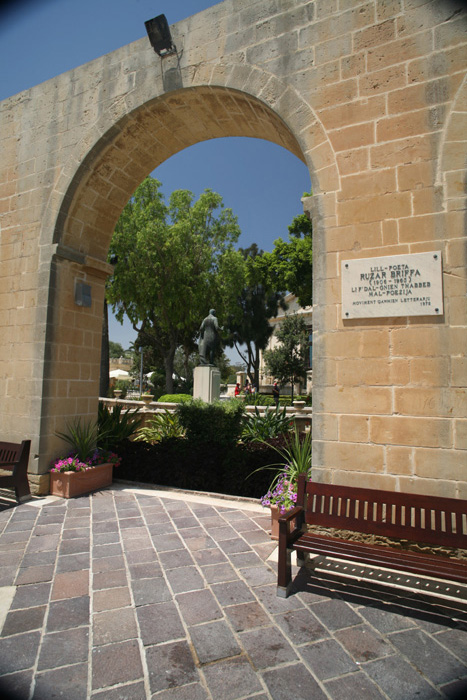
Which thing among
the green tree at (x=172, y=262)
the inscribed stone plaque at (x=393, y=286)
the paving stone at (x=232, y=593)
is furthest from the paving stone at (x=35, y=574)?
the green tree at (x=172, y=262)

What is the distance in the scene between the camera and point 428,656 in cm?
219

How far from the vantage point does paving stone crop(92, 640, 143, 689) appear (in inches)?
78.7

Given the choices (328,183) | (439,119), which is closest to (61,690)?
(328,183)

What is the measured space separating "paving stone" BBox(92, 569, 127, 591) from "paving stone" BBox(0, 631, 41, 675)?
59 cm

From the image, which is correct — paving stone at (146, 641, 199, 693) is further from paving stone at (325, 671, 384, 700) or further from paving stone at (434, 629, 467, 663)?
paving stone at (434, 629, 467, 663)

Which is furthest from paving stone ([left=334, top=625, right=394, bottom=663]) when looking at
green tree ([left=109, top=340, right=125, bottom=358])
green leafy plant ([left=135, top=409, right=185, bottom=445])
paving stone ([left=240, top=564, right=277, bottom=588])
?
green tree ([left=109, top=340, right=125, bottom=358])

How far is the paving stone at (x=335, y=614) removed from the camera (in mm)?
2486

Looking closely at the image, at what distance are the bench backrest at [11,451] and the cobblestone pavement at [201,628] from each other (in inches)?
50.2

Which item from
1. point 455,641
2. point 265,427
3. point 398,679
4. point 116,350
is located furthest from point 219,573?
point 116,350

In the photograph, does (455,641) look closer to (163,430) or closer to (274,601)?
(274,601)

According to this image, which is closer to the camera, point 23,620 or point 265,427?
point 23,620

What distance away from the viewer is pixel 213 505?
4727 mm

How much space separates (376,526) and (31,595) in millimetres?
2486

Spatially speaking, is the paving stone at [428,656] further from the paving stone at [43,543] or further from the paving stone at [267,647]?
the paving stone at [43,543]
